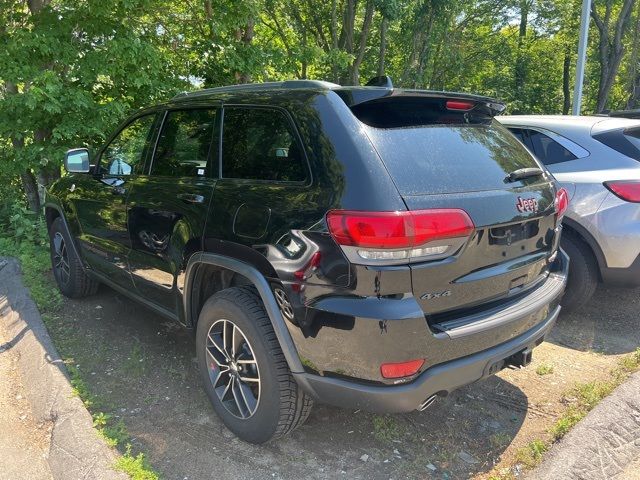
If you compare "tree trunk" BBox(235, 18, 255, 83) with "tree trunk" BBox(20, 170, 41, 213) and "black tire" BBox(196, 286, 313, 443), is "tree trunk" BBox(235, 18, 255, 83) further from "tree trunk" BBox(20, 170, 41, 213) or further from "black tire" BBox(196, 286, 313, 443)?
"black tire" BBox(196, 286, 313, 443)

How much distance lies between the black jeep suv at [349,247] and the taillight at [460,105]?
0.01m

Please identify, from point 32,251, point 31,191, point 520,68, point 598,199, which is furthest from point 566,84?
point 32,251

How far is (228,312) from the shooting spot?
2602 mm

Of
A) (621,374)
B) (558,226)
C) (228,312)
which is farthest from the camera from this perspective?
(621,374)

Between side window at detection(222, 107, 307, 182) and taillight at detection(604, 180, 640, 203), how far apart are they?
9.01 feet

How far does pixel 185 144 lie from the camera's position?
326 cm

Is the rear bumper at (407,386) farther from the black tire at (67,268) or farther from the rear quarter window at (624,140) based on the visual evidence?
the black tire at (67,268)

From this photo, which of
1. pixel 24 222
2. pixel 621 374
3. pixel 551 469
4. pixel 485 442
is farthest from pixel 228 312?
pixel 24 222

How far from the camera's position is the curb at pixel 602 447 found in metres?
2.39

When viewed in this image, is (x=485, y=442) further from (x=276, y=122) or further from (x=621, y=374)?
(x=276, y=122)

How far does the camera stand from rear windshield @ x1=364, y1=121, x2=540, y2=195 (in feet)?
7.30

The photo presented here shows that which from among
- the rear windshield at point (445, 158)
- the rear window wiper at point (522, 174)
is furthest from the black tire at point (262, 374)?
the rear window wiper at point (522, 174)

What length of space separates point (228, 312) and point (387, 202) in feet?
3.43

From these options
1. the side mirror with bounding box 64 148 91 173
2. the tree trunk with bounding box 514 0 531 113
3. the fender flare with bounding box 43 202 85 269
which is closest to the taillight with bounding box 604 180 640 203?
the side mirror with bounding box 64 148 91 173
